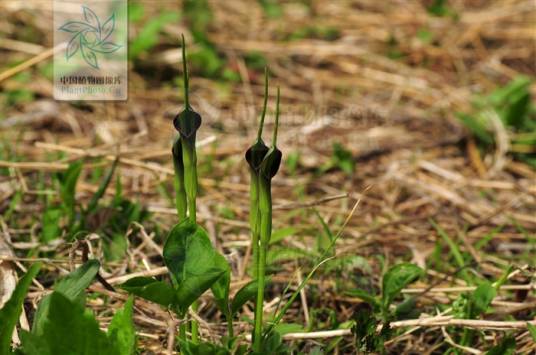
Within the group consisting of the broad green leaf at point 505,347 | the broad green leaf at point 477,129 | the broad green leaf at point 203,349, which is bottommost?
the broad green leaf at point 505,347

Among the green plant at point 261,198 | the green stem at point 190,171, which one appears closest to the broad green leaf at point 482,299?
the green plant at point 261,198

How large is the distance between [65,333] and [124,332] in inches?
5.0

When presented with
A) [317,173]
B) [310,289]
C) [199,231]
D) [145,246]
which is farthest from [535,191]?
[199,231]

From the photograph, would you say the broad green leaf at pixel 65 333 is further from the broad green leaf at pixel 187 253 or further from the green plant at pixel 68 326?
the broad green leaf at pixel 187 253

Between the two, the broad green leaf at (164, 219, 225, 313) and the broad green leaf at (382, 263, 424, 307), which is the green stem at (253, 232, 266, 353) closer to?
the broad green leaf at (164, 219, 225, 313)

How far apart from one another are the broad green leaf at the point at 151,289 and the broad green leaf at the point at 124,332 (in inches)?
2.1

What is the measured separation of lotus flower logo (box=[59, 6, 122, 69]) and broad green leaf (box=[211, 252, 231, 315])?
1842mm

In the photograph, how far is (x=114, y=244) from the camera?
196 cm

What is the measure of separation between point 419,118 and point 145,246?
1.59 metres

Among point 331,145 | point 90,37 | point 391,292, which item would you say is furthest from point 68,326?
point 90,37

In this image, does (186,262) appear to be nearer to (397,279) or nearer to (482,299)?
(397,279)

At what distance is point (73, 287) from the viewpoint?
135 cm

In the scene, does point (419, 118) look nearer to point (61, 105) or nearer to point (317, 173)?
point (317, 173)

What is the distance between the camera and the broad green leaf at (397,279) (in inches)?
65.7
